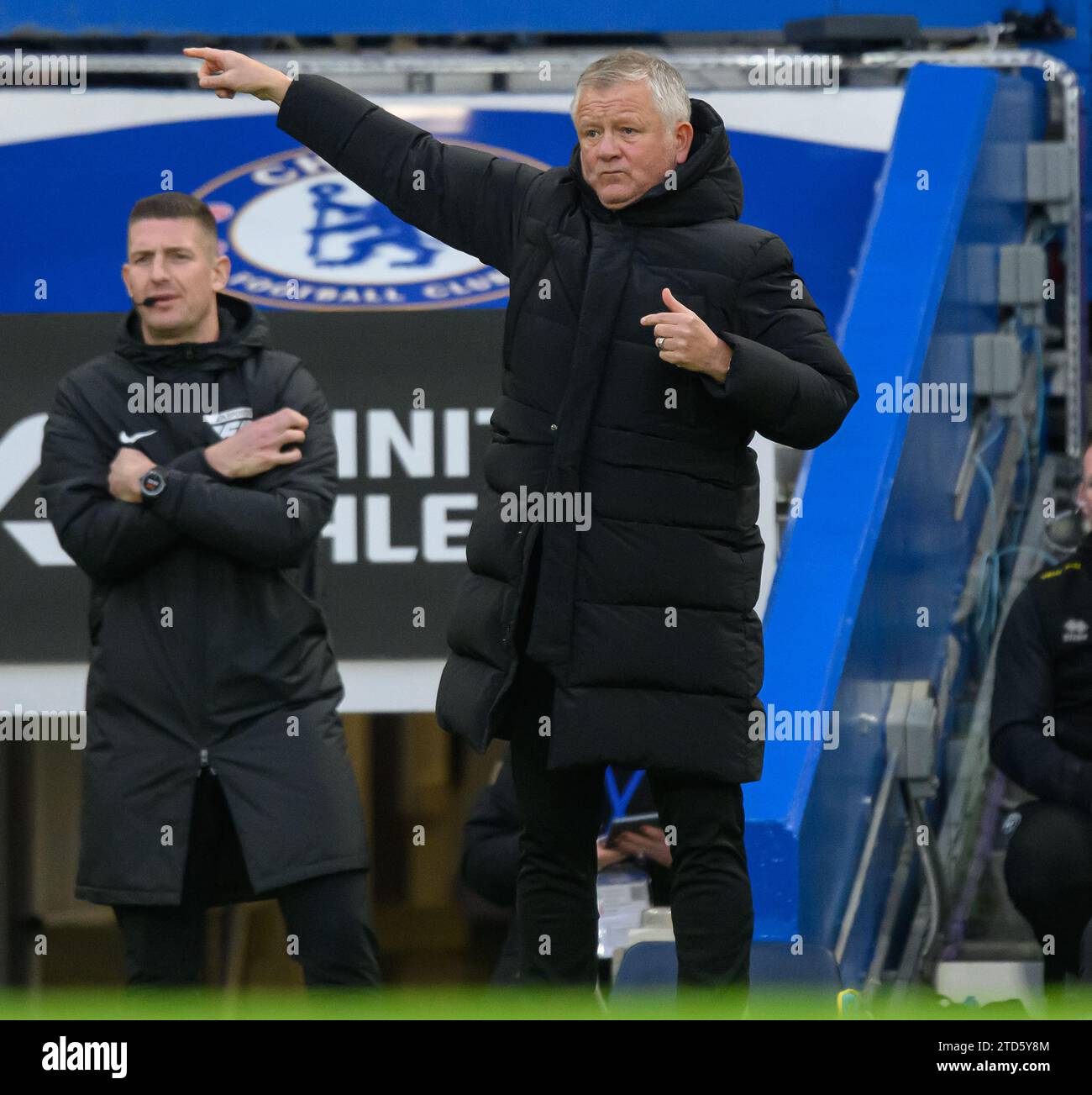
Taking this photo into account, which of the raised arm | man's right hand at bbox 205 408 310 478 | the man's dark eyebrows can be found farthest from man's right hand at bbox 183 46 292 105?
man's right hand at bbox 205 408 310 478

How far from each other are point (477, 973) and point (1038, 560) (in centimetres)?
234

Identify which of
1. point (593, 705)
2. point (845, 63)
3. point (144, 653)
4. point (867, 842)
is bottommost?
point (867, 842)

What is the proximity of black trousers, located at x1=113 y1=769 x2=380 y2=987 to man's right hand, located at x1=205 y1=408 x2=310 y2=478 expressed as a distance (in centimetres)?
59

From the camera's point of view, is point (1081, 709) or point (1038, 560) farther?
point (1038, 560)

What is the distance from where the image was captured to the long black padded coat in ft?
11.1

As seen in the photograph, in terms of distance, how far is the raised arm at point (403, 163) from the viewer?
11.9 feet

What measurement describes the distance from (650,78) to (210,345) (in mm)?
1228

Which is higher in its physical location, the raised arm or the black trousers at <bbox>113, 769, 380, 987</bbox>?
the raised arm

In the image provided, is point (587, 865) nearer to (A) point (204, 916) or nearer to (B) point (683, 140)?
(A) point (204, 916)

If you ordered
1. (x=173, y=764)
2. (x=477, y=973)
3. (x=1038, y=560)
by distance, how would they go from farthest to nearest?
(x=477, y=973)
(x=1038, y=560)
(x=173, y=764)

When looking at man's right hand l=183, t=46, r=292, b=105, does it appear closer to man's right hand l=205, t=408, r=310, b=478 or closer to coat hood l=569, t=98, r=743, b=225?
coat hood l=569, t=98, r=743, b=225
